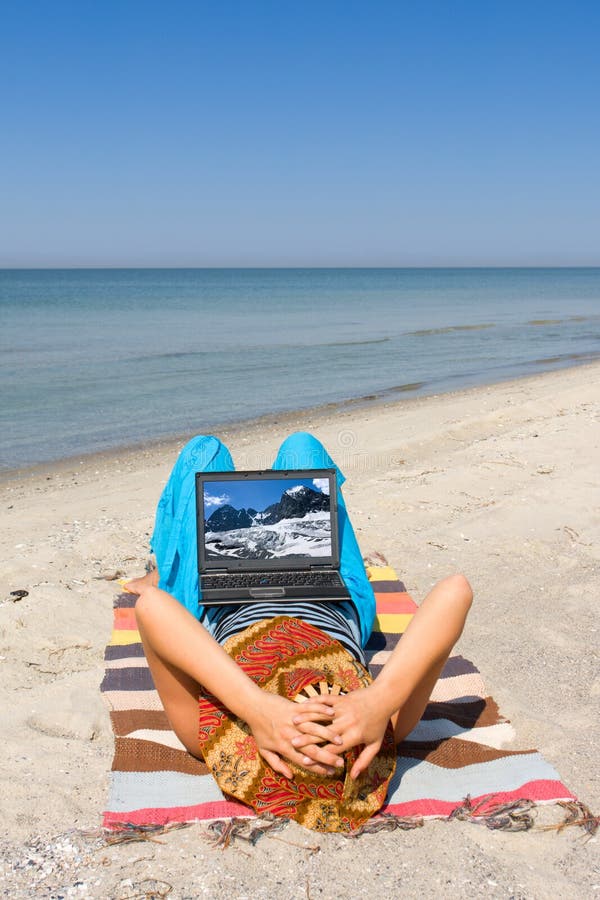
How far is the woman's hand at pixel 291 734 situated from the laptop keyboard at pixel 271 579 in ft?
3.39

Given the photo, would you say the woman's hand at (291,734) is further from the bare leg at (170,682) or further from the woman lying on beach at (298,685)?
the bare leg at (170,682)

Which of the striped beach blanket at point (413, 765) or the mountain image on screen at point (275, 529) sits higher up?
the mountain image on screen at point (275, 529)

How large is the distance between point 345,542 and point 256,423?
8.32 metres

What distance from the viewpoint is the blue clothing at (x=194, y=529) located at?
3.63 metres

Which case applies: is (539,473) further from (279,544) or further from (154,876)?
(154,876)

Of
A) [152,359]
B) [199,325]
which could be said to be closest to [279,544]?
[152,359]

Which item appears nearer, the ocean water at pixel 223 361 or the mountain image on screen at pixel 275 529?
the mountain image on screen at pixel 275 529

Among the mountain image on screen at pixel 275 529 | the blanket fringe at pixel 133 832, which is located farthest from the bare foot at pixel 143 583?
the blanket fringe at pixel 133 832

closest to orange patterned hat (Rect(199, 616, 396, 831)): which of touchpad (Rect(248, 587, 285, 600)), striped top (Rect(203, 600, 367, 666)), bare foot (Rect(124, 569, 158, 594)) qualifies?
striped top (Rect(203, 600, 367, 666))

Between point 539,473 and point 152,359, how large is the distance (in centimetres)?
1292

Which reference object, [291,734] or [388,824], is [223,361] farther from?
[291,734]

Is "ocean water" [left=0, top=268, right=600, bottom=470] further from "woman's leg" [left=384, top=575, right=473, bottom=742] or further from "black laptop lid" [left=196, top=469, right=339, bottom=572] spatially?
"woman's leg" [left=384, top=575, right=473, bottom=742]

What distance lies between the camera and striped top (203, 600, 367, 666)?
284 cm

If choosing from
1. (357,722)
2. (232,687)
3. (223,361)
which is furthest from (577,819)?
(223,361)
